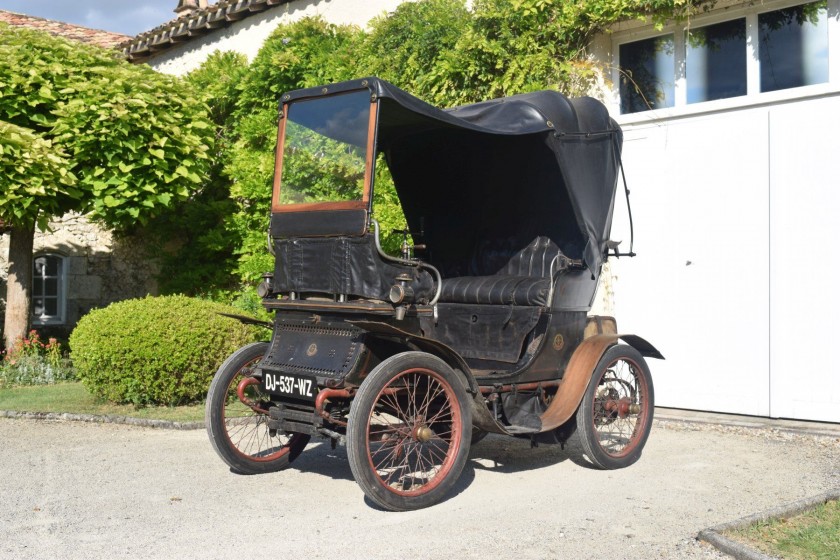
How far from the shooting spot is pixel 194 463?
258 inches

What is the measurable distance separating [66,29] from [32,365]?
351 inches

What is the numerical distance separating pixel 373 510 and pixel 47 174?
6860 mm

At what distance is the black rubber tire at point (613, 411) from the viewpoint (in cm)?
618

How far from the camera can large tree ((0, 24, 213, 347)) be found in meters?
10.3

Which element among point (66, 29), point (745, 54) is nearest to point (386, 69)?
point (745, 54)

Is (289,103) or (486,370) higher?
(289,103)

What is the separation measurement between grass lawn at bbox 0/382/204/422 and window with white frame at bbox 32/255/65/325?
4167mm

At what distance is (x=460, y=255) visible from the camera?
7.32 meters

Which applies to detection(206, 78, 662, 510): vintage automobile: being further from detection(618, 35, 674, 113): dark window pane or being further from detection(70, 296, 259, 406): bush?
detection(618, 35, 674, 113): dark window pane

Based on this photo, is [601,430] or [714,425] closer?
[601,430]

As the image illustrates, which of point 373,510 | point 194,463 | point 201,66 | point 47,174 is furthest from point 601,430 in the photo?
point 201,66

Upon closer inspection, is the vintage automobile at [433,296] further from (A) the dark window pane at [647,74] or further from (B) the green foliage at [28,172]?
(B) the green foliage at [28,172]

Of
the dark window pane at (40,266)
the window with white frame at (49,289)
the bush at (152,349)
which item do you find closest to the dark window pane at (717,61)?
the bush at (152,349)

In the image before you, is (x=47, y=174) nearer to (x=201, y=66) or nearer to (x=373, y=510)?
(x=201, y=66)
